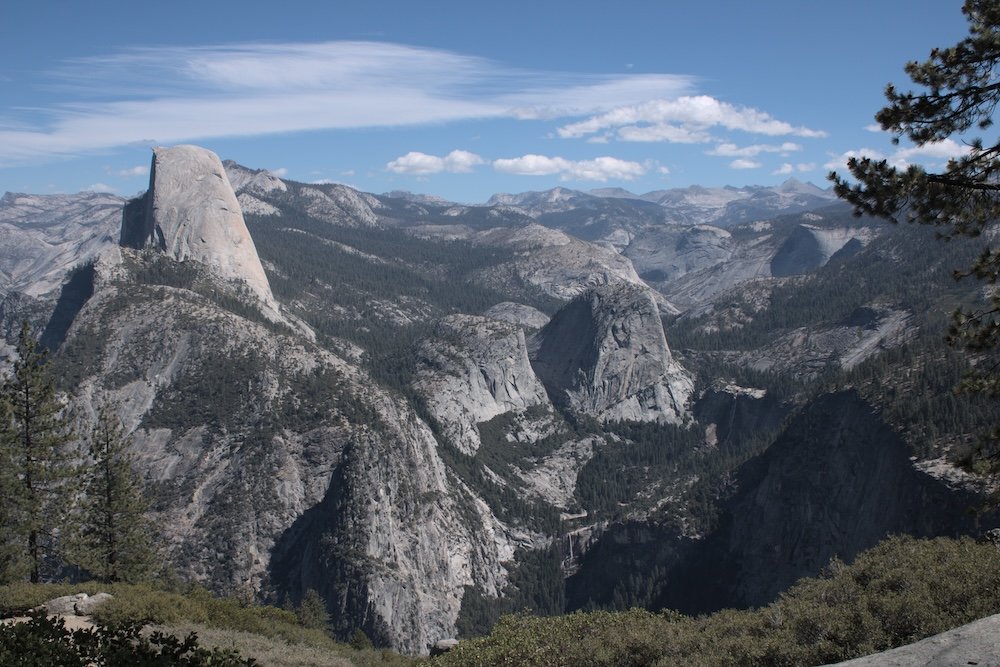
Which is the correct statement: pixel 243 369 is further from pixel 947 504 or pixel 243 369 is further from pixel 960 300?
pixel 960 300

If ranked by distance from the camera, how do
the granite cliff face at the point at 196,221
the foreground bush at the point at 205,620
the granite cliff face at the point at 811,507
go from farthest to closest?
the granite cliff face at the point at 196,221 → the granite cliff face at the point at 811,507 → the foreground bush at the point at 205,620

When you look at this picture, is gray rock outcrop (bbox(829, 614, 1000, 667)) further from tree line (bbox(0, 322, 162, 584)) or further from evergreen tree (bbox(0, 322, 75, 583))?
tree line (bbox(0, 322, 162, 584))

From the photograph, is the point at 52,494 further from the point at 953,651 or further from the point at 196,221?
the point at 196,221

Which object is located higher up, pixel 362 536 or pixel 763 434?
pixel 763 434

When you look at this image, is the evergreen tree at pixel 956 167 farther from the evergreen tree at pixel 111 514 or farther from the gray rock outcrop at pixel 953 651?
the evergreen tree at pixel 111 514

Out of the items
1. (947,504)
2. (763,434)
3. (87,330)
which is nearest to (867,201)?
(947,504)

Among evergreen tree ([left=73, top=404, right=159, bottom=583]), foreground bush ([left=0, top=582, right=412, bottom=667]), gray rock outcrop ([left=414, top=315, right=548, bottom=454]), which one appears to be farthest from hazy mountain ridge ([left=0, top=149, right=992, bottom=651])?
foreground bush ([left=0, top=582, right=412, bottom=667])

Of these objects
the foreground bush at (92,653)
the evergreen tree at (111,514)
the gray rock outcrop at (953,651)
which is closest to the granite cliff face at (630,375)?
the evergreen tree at (111,514)
